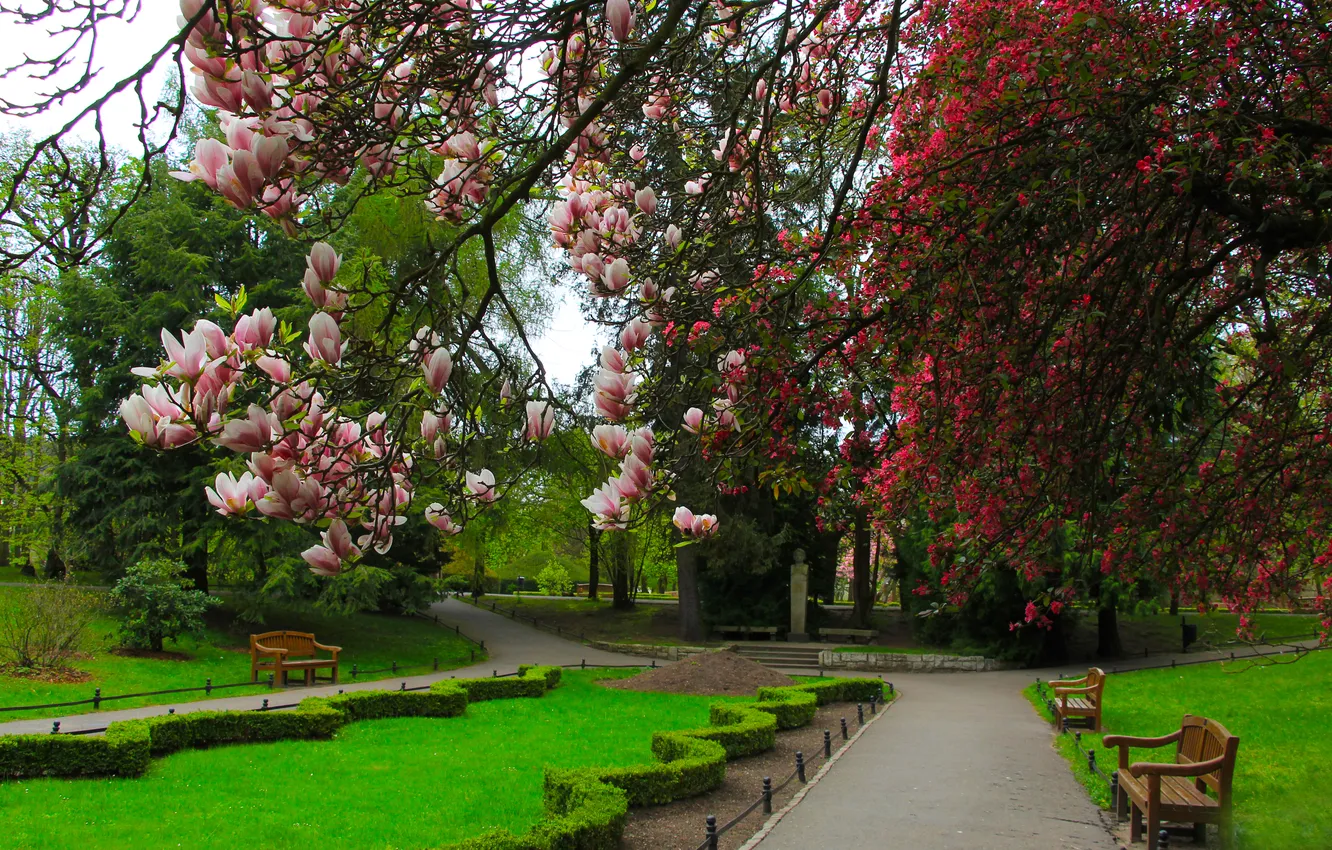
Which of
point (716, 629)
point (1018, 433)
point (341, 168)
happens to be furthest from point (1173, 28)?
point (716, 629)

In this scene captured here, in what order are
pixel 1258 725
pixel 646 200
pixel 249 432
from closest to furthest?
pixel 249 432
pixel 646 200
pixel 1258 725

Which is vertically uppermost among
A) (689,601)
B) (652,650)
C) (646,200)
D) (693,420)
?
(646,200)

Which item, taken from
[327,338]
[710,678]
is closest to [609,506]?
[327,338]

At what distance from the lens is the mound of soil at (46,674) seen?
14.1m

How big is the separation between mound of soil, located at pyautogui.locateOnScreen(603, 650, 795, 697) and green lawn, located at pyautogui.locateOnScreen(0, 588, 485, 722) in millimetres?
5069

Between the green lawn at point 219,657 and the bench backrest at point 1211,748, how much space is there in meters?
13.0

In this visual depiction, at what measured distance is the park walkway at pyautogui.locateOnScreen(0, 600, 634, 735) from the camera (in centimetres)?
1160

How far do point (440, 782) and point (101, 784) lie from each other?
10.0 feet

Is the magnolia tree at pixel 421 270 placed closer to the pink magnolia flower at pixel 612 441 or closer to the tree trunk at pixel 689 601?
the pink magnolia flower at pixel 612 441

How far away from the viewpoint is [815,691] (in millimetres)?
15992

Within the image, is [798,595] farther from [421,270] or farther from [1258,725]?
[421,270]

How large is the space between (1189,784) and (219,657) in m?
17.0

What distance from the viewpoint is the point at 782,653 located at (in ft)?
77.0

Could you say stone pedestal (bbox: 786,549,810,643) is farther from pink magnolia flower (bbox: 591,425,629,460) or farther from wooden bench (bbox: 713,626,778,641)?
pink magnolia flower (bbox: 591,425,629,460)
